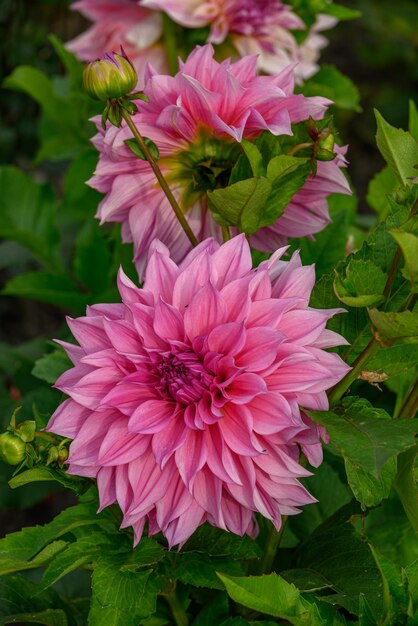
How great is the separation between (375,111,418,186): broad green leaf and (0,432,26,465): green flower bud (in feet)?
0.83

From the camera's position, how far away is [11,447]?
0.45 metres

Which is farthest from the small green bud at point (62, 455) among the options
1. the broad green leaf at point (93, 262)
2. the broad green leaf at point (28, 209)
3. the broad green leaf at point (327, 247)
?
the broad green leaf at point (28, 209)

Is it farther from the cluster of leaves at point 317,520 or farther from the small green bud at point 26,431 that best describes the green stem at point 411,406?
the small green bud at point 26,431

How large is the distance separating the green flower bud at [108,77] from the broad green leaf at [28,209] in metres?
0.55

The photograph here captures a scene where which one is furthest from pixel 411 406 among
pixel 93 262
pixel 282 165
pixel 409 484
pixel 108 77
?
pixel 93 262

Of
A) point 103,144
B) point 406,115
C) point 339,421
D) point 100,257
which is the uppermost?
point 103,144

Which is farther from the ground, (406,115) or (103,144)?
(103,144)

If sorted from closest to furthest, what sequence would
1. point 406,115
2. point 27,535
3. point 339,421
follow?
point 339,421 → point 27,535 → point 406,115

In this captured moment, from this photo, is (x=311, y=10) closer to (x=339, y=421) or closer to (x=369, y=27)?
(x=339, y=421)

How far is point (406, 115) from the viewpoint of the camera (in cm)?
244

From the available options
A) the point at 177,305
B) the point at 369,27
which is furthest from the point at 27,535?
the point at 369,27

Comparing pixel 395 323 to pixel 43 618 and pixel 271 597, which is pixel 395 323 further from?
pixel 43 618

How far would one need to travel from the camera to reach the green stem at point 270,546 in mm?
A: 562

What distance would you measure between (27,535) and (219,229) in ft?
0.78
